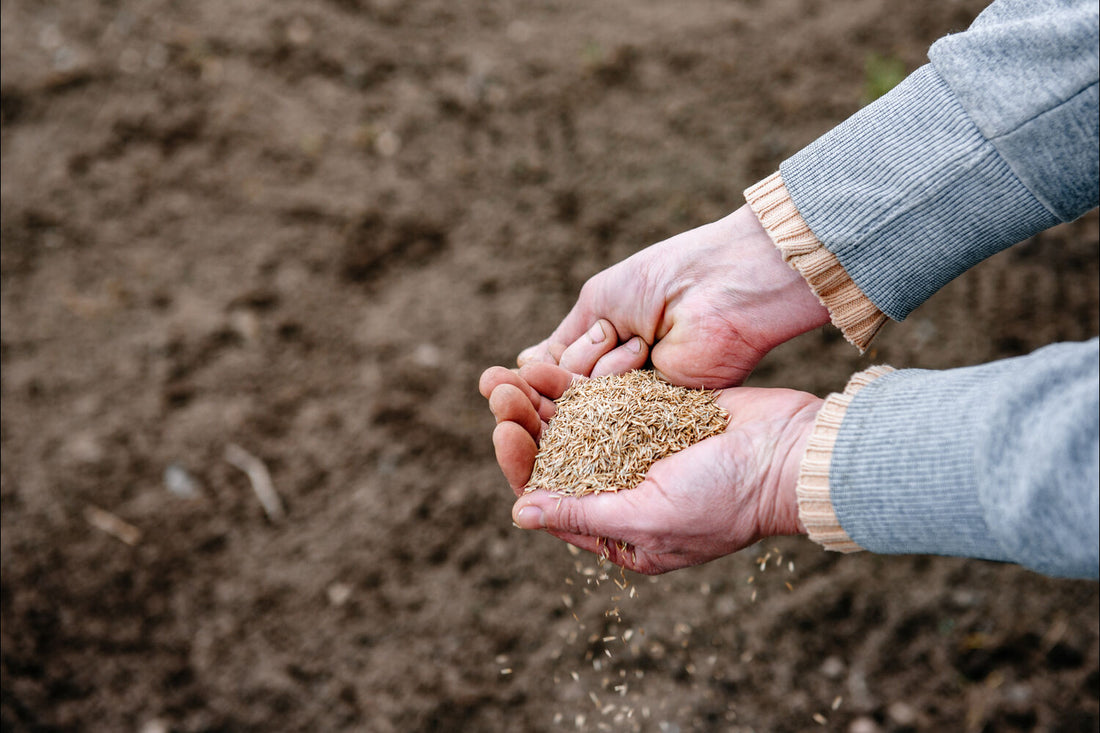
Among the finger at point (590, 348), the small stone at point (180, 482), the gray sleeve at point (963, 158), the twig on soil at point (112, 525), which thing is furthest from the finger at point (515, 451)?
the twig on soil at point (112, 525)

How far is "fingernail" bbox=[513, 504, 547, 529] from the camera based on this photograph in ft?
5.98

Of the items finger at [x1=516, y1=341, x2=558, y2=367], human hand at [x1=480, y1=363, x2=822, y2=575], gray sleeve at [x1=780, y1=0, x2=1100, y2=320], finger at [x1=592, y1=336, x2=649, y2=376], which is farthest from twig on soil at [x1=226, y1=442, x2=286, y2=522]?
gray sleeve at [x1=780, y1=0, x2=1100, y2=320]

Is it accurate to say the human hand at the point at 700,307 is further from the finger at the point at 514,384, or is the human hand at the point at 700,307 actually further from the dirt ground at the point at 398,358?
the dirt ground at the point at 398,358

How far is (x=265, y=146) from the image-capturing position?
3314 mm

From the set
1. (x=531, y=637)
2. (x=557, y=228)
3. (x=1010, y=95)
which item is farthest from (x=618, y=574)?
(x=1010, y=95)

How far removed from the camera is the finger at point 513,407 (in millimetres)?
1892

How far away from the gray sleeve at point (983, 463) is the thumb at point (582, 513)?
19.0 inches

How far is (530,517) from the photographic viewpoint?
1.82m

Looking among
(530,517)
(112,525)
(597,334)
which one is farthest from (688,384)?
(112,525)

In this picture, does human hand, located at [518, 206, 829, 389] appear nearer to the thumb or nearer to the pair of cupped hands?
the pair of cupped hands

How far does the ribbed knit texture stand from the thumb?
0.77 metres

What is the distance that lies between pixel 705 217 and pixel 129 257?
2428 millimetres

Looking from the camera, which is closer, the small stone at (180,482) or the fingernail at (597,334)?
the fingernail at (597,334)

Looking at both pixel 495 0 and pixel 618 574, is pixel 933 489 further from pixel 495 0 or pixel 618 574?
pixel 495 0
